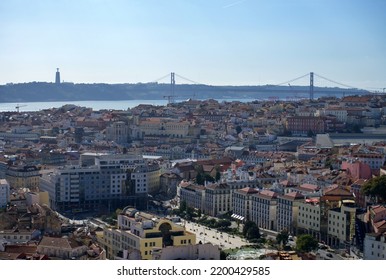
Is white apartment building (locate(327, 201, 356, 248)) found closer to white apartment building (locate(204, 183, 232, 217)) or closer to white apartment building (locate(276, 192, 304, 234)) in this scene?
white apartment building (locate(276, 192, 304, 234))

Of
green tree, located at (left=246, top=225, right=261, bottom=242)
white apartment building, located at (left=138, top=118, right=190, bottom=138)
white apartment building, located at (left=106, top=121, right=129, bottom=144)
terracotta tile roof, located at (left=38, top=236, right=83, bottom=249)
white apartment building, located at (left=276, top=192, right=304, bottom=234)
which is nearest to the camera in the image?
terracotta tile roof, located at (left=38, top=236, right=83, bottom=249)

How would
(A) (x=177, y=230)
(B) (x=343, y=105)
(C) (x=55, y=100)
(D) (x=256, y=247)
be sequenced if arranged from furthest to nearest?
(C) (x=55, y=100), (B) (x=343, y=105), (D) (x=256, y=247), (A) (x=177, y=230)

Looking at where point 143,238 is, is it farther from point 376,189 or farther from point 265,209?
point 376,189

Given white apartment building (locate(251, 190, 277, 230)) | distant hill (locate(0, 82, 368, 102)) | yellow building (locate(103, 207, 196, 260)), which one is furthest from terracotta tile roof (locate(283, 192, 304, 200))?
distant hill (locate(0, 82, 368, 102))

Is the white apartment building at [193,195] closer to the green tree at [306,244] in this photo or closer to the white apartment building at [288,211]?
the white apartment building at [288,211]

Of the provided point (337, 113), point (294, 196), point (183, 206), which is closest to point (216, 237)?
point (294, 196)
